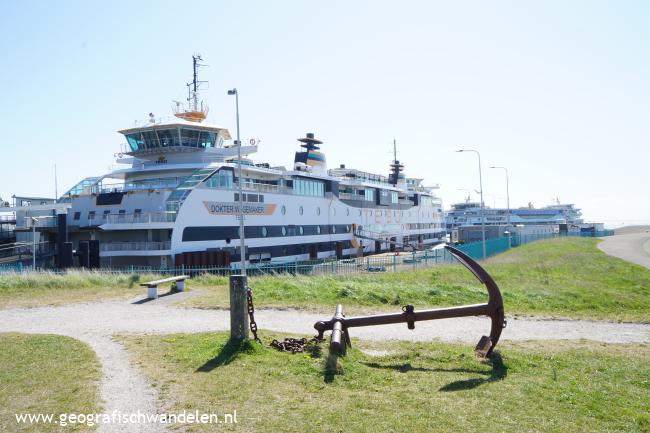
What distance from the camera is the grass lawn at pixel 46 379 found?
703 centimetres

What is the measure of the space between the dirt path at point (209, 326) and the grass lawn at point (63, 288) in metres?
1.75

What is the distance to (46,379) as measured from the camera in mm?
8445

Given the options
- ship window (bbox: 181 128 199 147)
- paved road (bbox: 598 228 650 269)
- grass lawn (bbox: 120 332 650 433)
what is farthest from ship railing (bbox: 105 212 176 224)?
paved road (bbox: 598 228 650 269)

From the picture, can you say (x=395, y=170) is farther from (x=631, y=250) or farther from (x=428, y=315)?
(x=428, y=315)

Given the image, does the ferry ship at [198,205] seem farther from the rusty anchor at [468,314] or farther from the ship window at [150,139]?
the rusty anchor at [468,314]

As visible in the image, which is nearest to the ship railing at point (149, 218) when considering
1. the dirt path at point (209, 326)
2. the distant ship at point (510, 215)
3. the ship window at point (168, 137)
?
the ship window at point (168, 137)

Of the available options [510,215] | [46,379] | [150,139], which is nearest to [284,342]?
[46,379]

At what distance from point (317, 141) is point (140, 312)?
33533mm

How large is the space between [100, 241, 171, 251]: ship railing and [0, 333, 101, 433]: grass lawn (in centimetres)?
1665

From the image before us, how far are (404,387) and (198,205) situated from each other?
23.4m

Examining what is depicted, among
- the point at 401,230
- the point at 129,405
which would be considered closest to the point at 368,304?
the point at 129,405

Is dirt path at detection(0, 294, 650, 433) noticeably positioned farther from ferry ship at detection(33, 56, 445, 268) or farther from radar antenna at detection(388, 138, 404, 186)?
radar antenna at detection(388, 138, 404, 186)

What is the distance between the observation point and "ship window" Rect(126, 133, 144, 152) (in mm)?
34656

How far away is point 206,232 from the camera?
30531 mm
